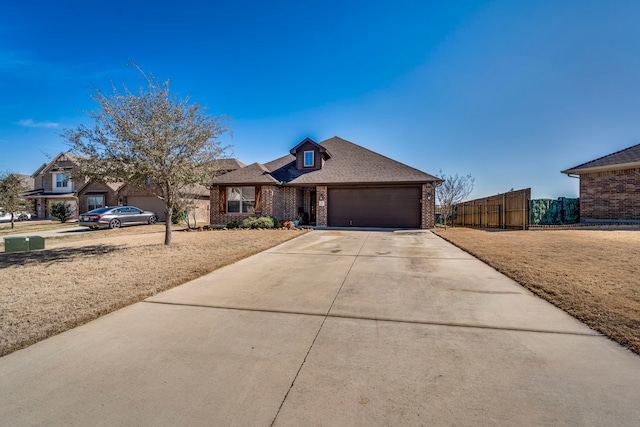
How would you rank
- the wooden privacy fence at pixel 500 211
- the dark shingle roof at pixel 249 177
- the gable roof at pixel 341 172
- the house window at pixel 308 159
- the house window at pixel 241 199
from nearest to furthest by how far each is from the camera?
the wooden privacy fence at pixel 500 211
the gable roof at pixel 341 172
the dark shingle roof at pixel 249 177
the house window at pixel 241 199
the house window at pixel 308 159

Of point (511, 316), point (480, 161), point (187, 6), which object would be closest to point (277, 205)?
point (187, 6)

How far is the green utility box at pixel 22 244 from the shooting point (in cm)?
911

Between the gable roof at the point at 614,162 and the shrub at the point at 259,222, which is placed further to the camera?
the gable roof at the point at 614,162

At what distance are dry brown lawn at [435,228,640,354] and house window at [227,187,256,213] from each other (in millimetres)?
11933

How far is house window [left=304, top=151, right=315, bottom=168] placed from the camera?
18031 mm

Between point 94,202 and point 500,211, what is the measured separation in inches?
1305

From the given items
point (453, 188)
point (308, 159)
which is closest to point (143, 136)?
point (308, 159)

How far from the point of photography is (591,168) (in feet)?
54.9

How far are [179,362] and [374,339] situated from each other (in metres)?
2.01

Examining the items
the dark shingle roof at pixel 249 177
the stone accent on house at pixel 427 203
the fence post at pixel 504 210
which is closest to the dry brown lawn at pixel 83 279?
the dark shingle roof at pixel 249 177

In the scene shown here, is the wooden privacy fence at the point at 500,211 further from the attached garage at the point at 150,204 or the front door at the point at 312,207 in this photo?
the attached garage at the point at 150,204

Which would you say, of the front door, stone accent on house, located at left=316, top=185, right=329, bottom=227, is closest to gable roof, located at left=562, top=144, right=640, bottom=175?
stone accent on house, located at left=316, top=185, right=329, bottom=227

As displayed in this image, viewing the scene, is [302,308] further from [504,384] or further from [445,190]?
[445,190]

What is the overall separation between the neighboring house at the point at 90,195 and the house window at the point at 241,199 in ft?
14.5
